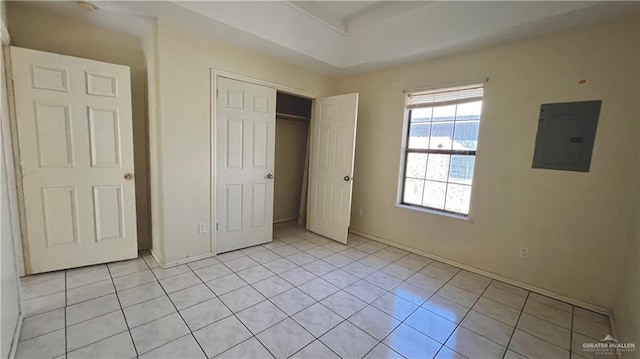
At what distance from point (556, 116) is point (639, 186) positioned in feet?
2.60


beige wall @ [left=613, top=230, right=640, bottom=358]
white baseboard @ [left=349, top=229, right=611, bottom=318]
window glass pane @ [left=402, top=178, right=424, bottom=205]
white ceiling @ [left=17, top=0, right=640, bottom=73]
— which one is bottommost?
white baseboard @ [left=349, top=229, right=611, bottom=318]

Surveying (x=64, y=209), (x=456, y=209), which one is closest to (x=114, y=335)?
(x=64, y=209)

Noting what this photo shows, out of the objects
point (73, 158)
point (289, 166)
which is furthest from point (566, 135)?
point (73, 158)

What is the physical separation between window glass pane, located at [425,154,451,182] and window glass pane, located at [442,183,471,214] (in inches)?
6.0

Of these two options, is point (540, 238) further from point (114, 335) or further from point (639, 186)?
point (114, 335)

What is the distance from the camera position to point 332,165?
146 inches

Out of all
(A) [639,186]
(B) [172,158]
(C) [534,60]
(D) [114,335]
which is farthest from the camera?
(B) [172,158]

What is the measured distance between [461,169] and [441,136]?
0.47 meters

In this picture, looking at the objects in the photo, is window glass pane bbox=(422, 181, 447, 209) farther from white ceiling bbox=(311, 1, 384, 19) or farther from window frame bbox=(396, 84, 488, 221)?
white ceiling bbox=(311, 1, 384, 19)

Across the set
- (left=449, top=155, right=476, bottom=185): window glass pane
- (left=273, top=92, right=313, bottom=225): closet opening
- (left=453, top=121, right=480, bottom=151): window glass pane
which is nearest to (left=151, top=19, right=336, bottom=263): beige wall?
(left=273, top=92, right=313, bottom=225): closet opening

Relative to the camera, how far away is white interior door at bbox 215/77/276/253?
9.78 ft

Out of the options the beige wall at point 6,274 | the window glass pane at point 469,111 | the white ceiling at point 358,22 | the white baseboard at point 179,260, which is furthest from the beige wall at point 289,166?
the beige wall at point 6,274

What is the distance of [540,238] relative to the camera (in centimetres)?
249

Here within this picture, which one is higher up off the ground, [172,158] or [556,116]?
[556,116]
